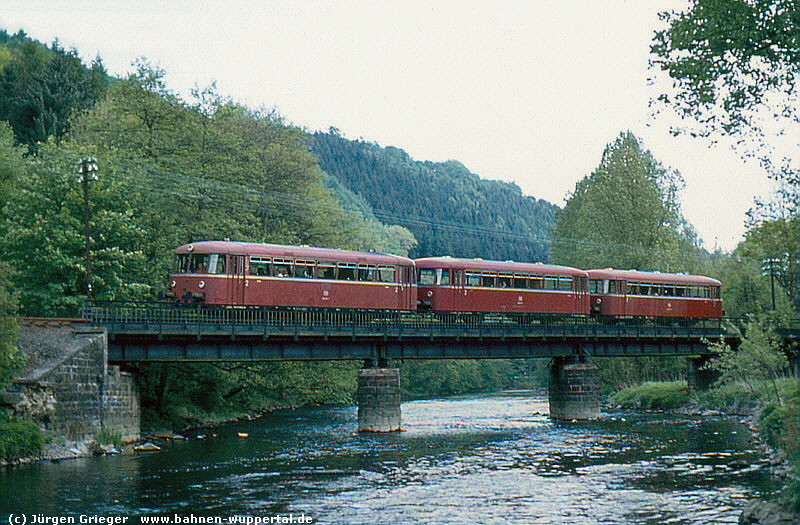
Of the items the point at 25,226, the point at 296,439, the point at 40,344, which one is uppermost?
the point at 25,226

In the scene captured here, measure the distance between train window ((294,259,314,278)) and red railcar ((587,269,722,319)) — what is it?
777 inches

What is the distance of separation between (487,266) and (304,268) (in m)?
11.4

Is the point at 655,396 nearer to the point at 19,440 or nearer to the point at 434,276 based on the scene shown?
the point at 434,276

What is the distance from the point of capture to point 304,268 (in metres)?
43.4

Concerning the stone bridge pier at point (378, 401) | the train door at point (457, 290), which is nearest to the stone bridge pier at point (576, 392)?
the train door at point (457, 290)

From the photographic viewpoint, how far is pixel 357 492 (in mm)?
26031

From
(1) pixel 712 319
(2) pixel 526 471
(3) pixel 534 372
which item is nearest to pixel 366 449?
(2) pixel 526 471

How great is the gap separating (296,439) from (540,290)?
17638mm

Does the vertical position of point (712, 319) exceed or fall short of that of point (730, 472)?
it exceeds it

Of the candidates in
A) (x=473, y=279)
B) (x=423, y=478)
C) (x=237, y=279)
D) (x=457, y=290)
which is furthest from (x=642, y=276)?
(x=423, y=478)

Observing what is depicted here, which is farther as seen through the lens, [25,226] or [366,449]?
[25,226]

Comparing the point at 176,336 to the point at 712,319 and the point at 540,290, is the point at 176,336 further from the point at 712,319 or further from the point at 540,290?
the point at 712,319

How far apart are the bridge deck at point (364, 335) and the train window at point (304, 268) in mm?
1780

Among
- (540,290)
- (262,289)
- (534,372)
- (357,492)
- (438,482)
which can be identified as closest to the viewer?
(357,492)
